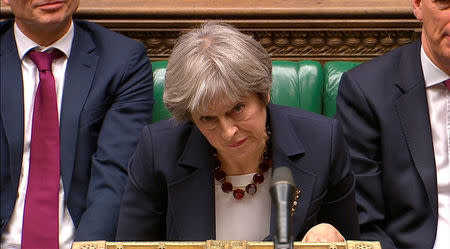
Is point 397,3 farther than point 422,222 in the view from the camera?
Yes

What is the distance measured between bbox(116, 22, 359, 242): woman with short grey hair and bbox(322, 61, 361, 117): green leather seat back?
0.54 m

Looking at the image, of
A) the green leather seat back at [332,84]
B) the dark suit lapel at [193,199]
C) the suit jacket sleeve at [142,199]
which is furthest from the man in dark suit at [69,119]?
the green leather seat back at [332,84]

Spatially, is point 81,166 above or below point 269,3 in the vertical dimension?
below

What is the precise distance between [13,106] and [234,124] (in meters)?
0.89

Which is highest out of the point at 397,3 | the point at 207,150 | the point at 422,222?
the point at 397,3

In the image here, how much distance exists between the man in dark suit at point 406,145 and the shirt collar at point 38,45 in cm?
Result: 92

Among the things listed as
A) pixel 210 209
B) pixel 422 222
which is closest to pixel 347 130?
pixel 422 222

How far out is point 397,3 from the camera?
268 centimetres

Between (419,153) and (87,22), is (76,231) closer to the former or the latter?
(87,22)

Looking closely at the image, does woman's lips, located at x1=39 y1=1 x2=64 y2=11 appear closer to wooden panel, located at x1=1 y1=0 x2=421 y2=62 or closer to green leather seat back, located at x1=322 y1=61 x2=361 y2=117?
wooden panel, located at x1=1 y1=0 x2=421 y2=62

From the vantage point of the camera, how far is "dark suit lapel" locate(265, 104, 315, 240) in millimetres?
1900

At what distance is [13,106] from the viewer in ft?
7.75

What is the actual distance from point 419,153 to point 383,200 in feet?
0.57

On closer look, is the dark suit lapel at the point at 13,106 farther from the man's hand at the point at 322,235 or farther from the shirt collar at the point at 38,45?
the man's hand at the point at 322,235
